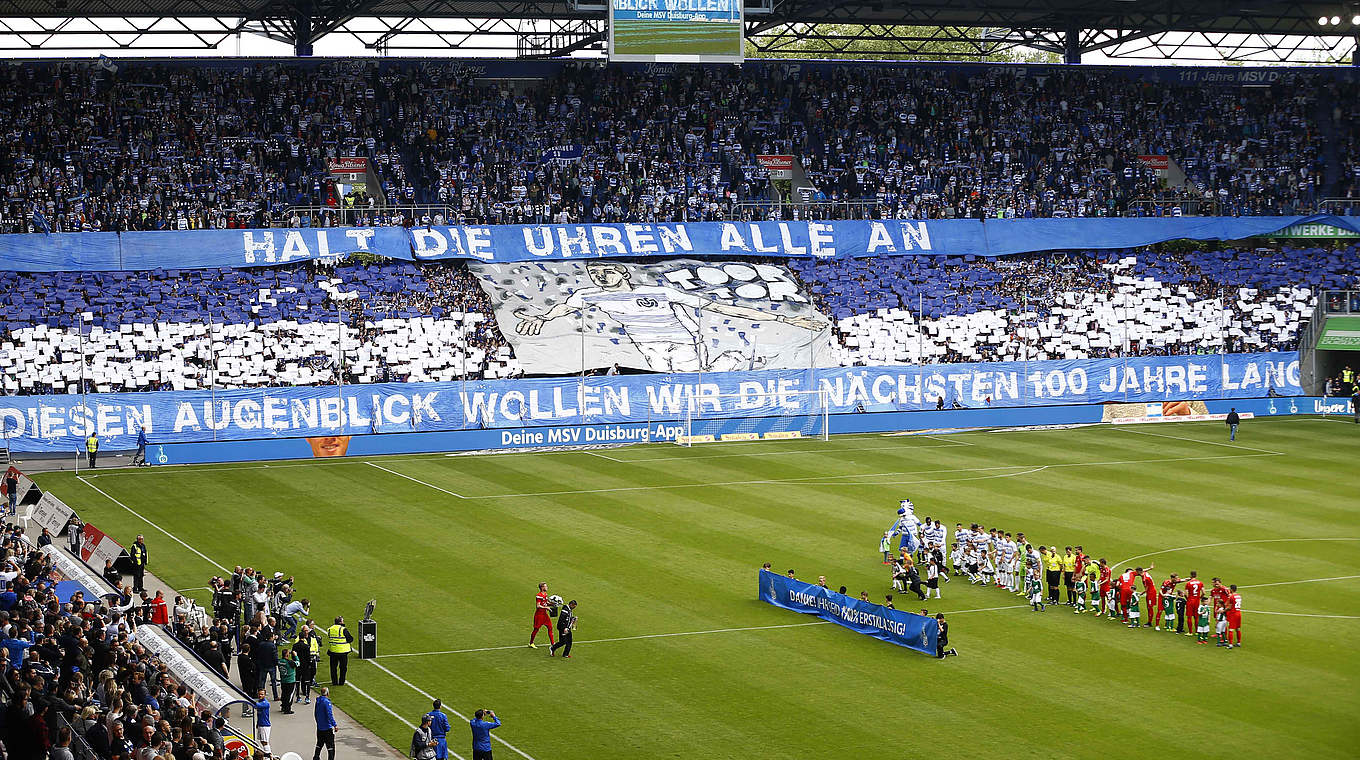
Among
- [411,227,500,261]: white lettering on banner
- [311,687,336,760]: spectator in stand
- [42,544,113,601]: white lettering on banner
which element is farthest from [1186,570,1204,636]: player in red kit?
[411,227,500,261]: white lettering on banner

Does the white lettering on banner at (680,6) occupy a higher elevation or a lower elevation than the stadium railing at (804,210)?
higher

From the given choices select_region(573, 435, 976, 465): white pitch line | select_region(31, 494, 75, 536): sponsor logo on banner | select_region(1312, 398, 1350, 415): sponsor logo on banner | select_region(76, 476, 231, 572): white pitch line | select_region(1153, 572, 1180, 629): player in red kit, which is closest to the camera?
select_region(1153, 572, 1180, 629): player in red kit

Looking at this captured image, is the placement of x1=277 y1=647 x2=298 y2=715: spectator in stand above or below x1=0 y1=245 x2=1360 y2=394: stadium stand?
below

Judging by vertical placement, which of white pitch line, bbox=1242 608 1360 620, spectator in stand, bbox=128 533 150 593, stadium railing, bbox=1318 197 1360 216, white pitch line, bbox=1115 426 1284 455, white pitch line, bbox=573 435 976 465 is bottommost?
white pitch line, bbox=1242 608 1360 620

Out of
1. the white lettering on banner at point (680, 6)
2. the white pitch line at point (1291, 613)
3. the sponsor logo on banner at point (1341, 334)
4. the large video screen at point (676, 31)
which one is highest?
the white lettering on banner at point (680, 6)

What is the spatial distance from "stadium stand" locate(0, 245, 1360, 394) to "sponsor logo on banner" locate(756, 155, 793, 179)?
5961mm

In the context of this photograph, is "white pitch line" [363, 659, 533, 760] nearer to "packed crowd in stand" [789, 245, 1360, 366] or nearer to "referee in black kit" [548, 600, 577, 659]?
"referee in black kit" [548, 600, 577, 659]

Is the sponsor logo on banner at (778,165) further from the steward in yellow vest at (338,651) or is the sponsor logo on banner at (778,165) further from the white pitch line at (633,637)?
the steward in yellow vest at (338,651)

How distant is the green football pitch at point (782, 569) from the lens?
21.8m

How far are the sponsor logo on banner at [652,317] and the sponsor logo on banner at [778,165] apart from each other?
7.23 metres

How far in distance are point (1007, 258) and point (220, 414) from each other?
1247 inches

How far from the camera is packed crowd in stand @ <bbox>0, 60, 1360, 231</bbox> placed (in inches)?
2254

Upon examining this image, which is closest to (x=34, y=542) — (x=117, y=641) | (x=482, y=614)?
(x=482, y=614)

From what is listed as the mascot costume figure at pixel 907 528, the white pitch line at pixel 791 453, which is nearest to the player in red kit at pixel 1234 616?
the mascot costume figure at pixel 907 528
